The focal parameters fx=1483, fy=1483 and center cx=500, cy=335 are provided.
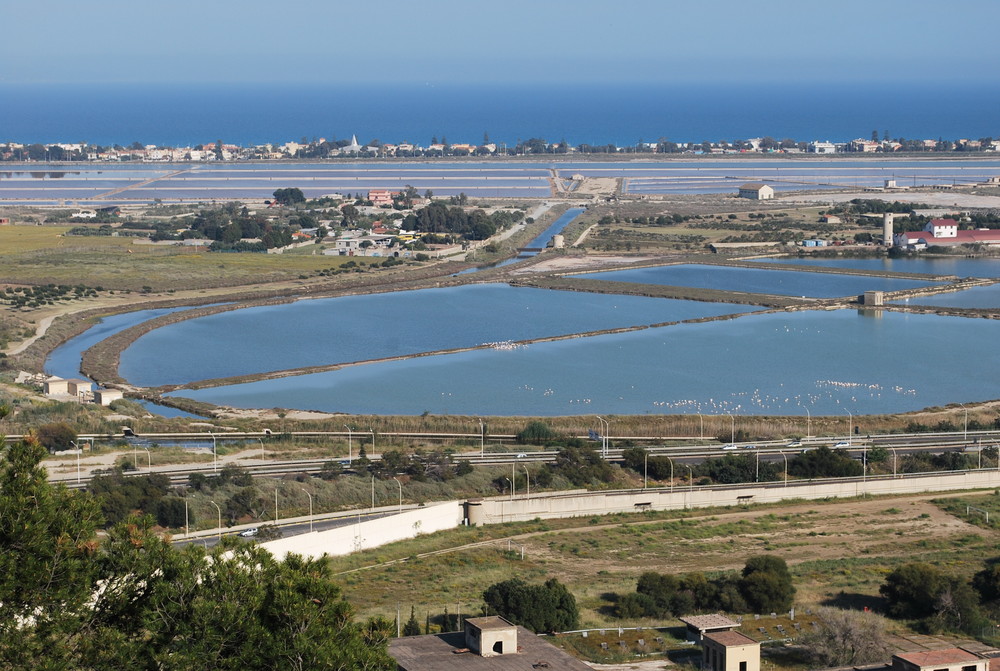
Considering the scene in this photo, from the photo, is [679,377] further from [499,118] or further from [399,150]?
[499,118]

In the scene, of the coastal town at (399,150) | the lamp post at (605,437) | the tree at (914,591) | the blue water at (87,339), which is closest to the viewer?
the tree at (914,591)

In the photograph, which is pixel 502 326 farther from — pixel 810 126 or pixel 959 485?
pixel 810 126

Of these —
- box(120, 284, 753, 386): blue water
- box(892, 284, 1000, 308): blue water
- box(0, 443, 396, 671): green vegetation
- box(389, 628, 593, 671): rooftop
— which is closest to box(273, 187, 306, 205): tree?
box(120, 284, 753, 386): blue water

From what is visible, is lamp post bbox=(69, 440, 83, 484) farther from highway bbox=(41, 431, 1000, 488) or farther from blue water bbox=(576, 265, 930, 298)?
blue water bbox=(576, 265, 930, 298)

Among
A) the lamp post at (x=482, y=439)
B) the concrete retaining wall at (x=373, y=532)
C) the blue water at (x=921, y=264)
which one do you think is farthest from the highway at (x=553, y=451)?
the blue water at (x=921, y=264)

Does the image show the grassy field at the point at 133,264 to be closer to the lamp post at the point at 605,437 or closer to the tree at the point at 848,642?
the lamp post at the point at 605,437

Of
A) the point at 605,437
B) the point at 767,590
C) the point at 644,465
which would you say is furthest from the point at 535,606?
the point at 605,437

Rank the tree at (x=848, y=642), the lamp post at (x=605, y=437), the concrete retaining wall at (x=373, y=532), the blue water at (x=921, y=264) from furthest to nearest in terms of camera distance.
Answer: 1. the blue water at (x=921, y=264)
2. the lamp post at (x=605, y=437)
3. the concrete retaining wall at (x=373, y=532)
4. the tree at (x=848, y=642)
